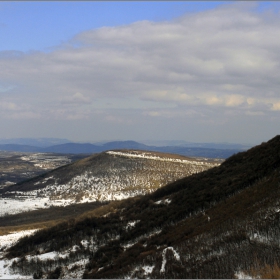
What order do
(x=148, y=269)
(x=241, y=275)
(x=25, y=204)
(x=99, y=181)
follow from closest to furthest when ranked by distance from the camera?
(x=241, y=275) → (x=148, y=269) → (x=25, y=204) → (x=99, y=181)

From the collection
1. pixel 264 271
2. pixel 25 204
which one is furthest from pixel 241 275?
pixel 25 204

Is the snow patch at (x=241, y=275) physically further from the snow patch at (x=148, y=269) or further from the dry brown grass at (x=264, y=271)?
the snow patch at (x=148, y=269)

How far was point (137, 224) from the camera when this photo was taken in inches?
1064

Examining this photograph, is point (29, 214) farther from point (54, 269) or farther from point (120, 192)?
point (54, 269)

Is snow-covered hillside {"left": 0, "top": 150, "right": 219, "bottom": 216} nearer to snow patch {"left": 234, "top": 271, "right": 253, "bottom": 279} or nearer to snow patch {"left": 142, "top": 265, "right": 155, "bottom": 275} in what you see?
snow patch {"left": 142, "top": 265, "right": 155, "bottom": 275}

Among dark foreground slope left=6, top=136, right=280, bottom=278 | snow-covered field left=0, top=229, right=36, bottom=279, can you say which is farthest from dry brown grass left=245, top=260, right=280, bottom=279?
snow-covered field left=0, top=229, right=36, bottom=279

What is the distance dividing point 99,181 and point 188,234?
66.4m

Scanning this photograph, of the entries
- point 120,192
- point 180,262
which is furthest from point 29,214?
point 180,262

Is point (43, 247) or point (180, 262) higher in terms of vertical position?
point (180, 262)

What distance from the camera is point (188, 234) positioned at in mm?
19219

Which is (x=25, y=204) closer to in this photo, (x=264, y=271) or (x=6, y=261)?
(x=6, y=261)

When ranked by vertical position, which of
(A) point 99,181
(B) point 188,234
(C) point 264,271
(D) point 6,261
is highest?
(C) point 264,271

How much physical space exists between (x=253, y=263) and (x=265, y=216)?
4.27 meters

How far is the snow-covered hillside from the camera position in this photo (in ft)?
240
